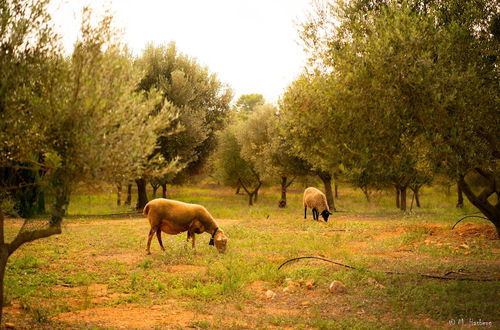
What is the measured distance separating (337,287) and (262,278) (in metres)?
2.26

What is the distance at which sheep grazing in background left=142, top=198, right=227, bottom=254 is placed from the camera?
15.3 m

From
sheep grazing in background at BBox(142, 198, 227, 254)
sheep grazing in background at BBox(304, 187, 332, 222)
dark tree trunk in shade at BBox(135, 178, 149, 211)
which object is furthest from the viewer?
dark tree trunk in shade at BBox(135, 178, 149, 211)

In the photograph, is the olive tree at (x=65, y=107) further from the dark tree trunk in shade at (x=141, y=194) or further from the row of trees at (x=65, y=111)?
the dark tree trunk in shade at (x=141, y=194)

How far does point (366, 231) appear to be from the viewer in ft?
68.8

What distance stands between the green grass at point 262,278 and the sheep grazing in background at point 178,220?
65 centimetres

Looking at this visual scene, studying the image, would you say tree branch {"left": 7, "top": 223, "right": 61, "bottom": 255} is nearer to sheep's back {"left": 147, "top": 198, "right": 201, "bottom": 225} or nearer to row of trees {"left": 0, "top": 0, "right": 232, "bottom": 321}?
row of trees {"left": 0, "top": 0, "right": 232, "bottom": 321}

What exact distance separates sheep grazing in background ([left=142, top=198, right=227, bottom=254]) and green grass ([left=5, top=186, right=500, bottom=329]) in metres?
0.65

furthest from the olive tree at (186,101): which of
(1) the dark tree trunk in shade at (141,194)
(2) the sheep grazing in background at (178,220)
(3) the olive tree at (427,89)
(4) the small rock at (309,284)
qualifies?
(3) the olive tree at (427,89)

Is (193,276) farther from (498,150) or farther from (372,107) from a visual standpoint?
(498,150)

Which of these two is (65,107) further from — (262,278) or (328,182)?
(328,182)

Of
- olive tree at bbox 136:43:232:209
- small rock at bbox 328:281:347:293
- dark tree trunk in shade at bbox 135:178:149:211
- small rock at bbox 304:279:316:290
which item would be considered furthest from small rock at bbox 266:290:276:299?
dark tree trunk in shade at bbox 135:178:149:211

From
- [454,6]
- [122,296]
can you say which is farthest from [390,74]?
[122,296]

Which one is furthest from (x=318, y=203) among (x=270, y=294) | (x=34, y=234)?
(x=34, y=234)

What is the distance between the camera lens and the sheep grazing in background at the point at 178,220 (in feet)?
50.1
